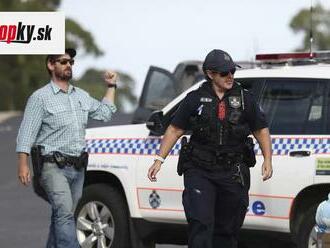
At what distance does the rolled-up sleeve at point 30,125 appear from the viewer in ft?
25.5

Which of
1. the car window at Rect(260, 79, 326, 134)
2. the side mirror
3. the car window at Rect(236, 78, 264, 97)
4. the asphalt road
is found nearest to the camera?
the car window at Rect(260, 79, 326, 134)

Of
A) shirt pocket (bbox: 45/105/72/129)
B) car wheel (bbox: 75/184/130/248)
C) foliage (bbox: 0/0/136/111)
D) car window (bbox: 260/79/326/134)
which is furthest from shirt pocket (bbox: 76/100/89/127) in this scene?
foliage (bbox: 0/0/136/111)

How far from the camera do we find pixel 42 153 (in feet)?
25.8

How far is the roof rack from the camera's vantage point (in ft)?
29.3

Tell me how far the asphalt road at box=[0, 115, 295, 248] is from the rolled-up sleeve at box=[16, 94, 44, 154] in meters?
1.87

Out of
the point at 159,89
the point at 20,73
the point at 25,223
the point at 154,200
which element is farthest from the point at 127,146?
the point at 20,73

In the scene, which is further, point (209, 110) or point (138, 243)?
point (138, 243)

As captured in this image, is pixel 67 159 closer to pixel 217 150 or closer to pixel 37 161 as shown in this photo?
pixel 37 161

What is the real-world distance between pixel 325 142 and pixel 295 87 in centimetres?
62

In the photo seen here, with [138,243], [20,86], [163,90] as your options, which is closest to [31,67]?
[20,86]

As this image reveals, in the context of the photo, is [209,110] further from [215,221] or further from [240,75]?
[240,75]

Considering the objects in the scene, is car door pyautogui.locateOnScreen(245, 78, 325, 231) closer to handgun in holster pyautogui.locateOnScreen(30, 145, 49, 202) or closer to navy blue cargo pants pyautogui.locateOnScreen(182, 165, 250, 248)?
navy blue cargo pants pyautogui.locateOnScreen(182, 165, 250, 248)

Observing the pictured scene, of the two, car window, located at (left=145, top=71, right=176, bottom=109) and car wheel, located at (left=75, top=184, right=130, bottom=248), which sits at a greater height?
car window, located at (left=145, top=71, right=176, bottom=109)

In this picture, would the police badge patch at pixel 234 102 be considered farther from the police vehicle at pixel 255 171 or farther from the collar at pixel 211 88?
the police vehicle at pixel 255 171
